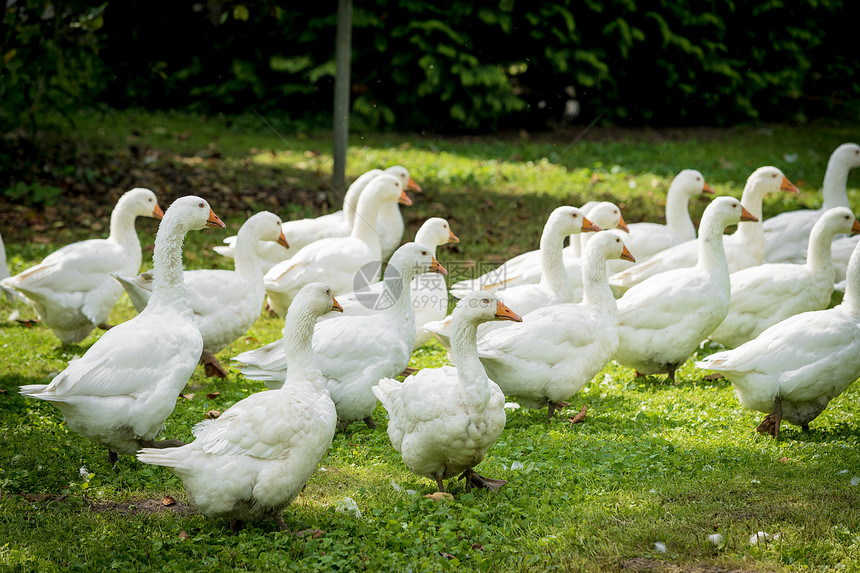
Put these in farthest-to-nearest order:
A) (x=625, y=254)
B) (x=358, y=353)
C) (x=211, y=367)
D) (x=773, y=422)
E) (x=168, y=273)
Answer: (x=211, y=367) → (x=625, y=254) → (x=358, y=353) → (x=773, y=422) → (x=168, y=273)

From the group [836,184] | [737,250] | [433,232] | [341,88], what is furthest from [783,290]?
[341,88]

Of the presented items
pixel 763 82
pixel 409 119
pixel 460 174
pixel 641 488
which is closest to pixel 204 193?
pixel 460 174

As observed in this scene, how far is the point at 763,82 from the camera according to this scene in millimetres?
17141

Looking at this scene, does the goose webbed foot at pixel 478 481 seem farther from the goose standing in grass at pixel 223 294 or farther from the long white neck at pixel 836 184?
the long white neck at pixel 836 184

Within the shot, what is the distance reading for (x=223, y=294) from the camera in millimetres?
6559

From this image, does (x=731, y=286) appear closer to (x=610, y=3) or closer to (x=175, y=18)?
(x=610, y=3)

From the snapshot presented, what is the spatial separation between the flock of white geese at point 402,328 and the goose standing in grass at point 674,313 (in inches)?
0.6

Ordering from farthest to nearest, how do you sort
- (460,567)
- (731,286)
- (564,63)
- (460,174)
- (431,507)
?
1. (564,63)
2. (460,174)
3. (731,286)
4. (431,507)
5. (460,567)

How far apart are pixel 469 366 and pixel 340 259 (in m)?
3.47

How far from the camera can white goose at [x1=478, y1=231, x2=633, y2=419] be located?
19.0 ft

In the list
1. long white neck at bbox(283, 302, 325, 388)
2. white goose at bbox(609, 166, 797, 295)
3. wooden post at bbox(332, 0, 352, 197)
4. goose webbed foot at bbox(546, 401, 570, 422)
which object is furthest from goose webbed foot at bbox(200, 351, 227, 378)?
wooden post at bbox(332, 0, 352, 197)

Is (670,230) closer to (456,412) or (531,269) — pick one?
(531,269)

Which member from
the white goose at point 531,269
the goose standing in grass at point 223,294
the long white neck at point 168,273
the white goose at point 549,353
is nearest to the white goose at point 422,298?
the white goose at point 531,269

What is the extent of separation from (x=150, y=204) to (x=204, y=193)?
4.31m
